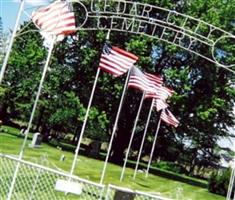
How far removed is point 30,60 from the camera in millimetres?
44406

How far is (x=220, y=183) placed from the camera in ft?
101

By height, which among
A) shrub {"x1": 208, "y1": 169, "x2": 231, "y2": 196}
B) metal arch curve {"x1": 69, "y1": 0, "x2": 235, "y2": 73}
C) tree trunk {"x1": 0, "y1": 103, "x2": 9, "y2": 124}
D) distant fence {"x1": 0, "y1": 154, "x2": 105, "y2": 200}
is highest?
metal arch curve {"x1": 69, "y1": 0, "x2": 235, "y2": 73}

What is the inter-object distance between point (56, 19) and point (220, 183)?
2008 centimetres

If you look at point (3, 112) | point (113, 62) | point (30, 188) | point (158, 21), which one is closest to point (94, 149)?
point (113, 62)

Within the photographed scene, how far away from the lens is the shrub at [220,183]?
30312mm

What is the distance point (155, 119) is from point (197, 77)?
4.27m

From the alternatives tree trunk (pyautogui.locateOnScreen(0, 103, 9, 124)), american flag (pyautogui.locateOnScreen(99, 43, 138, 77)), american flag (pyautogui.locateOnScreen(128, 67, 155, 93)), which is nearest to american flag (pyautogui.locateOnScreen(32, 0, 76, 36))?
american flag (pyautogui.locateOnScreen(99, 43, 138, 77))

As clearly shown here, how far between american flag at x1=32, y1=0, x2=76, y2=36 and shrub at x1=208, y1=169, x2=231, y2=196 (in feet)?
62.2

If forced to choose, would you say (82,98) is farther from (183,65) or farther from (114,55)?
(114,55)

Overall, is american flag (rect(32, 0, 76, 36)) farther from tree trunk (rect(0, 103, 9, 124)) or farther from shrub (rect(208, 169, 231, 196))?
tree trunk (rect(0, 103, 9, 124))

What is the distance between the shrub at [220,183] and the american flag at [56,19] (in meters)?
19.0

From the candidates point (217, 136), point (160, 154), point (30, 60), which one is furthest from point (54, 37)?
point (160, 154)

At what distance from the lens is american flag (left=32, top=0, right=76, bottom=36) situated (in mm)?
13398

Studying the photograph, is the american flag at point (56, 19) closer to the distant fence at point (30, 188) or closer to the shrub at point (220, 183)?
the distant fence at point (30, 188)
